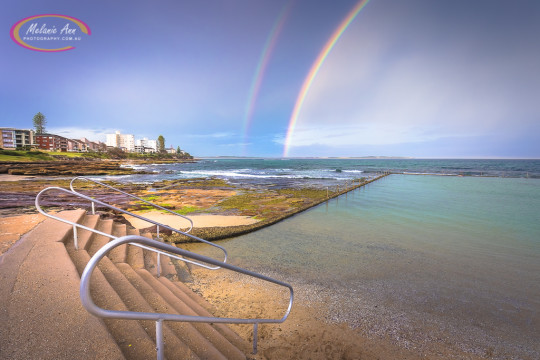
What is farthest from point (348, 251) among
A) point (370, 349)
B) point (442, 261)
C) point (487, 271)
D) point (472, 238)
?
point (472, 238)

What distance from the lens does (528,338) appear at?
4.25 meters

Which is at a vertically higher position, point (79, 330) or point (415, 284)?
point (79, 330)

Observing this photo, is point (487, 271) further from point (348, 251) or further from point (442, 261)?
point (348, 251)

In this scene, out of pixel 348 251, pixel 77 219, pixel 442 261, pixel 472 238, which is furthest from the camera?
pixel 472 238

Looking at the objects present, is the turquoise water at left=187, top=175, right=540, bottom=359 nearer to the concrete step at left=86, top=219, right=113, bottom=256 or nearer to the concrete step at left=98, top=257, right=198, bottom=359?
the concrete step at left=98, top=257, right=198, bottom=359

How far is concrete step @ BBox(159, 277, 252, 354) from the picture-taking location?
3778 millimetres

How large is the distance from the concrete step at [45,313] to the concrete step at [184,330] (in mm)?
965

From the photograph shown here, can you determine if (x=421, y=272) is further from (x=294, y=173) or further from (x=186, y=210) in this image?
(x=294, y=173)

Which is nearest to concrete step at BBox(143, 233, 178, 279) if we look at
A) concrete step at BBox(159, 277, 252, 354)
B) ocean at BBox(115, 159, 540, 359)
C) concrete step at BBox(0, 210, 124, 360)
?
concrete step at BBox(159, 277, 252, 354)

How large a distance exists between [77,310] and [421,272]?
797 cm

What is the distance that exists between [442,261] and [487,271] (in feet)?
3.49

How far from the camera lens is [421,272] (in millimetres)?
6746

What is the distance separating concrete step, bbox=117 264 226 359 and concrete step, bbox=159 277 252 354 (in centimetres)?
68

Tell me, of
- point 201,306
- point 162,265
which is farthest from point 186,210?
point 201,306
